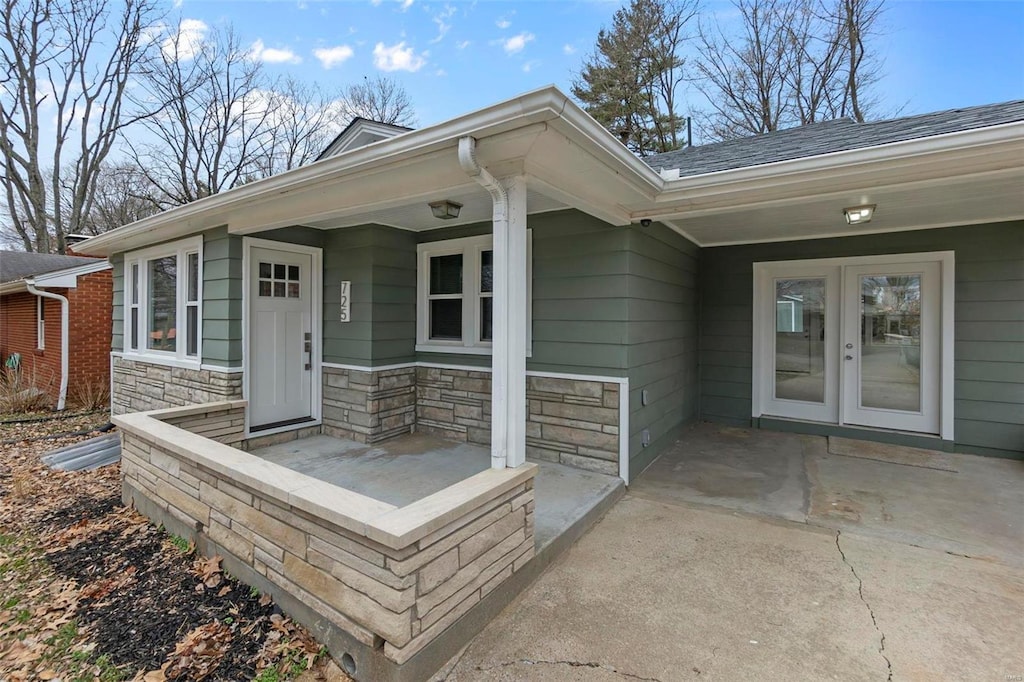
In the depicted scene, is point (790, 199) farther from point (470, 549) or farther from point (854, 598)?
point (470, 549)

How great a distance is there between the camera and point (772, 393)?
5.58 meters

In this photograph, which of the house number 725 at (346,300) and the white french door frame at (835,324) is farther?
the house number 725 at (346,300)

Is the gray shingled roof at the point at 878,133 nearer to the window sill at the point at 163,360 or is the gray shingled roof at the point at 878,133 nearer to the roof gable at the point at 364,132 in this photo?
the roof gable at the point at 364,132

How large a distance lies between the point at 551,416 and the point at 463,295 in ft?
5.12

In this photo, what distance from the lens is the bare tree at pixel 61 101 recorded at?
13.2m

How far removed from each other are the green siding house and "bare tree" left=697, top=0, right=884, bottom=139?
8.38m

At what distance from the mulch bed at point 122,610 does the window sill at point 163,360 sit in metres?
1.66

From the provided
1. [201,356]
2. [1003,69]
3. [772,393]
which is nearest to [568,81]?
[1003,69]

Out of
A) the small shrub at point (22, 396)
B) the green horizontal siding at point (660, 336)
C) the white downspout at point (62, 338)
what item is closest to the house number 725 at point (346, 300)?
the green horizontal siding at point (660, 336)

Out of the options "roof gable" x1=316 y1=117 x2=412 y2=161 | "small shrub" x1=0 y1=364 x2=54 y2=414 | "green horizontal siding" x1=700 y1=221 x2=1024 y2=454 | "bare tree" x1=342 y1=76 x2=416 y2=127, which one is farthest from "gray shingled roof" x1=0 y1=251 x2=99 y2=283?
"green horizontal siding" x1=700 y1=221 x2=1024 y2=454

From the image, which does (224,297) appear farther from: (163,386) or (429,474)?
(429,474)

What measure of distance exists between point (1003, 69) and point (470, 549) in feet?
42.9

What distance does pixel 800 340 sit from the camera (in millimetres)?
5445

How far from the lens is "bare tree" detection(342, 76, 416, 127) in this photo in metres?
15.5
